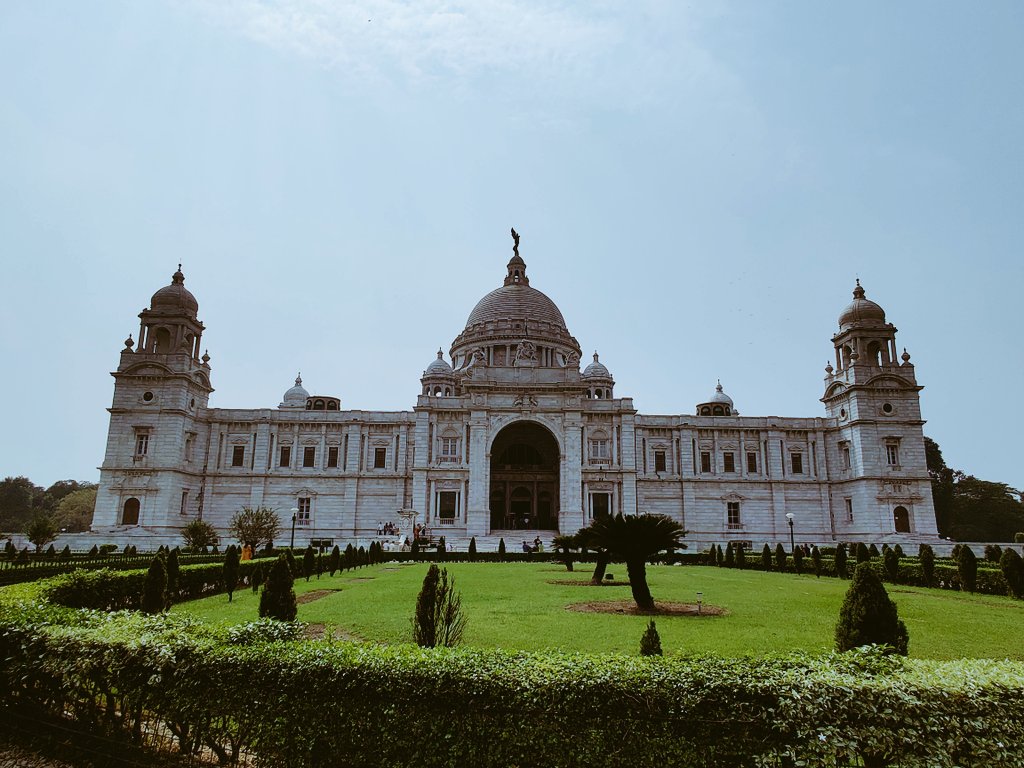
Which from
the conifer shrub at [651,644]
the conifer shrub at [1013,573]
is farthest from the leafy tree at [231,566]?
the conifer shrub at [1013,573]

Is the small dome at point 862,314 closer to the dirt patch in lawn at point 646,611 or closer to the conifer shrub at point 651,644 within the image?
the dirt patch in lawn at point 646,611

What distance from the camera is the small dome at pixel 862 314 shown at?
53250mm

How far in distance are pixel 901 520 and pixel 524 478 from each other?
2735 centimetres

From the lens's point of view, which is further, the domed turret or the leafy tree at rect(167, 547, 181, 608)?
the domed turret

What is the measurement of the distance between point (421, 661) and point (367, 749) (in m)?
0.85

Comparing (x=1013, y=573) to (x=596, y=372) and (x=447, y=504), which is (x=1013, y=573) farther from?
(x=596, y=372)

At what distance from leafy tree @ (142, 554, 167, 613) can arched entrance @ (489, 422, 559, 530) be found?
1541 inches

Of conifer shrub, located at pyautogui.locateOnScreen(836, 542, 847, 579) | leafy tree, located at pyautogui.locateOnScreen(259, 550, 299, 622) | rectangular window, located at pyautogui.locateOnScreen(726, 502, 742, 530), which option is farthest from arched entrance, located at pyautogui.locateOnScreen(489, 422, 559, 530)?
leafy tree, located at pyautogui.locateOnScreen(259, 550, 299, 622)

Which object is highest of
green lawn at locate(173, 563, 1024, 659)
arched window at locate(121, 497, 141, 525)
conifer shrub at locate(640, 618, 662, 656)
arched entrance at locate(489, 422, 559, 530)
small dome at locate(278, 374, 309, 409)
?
small dome at locate(278, 374, 309, 409)

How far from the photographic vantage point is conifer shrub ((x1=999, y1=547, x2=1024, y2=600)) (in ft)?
67.7

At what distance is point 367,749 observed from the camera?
621 cm

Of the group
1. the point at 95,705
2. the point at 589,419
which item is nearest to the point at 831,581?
the point at 95,705

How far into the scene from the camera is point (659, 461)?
55.8m

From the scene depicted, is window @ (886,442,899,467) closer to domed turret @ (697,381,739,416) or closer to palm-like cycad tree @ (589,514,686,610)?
domed turret @ (697,381,739,416)
